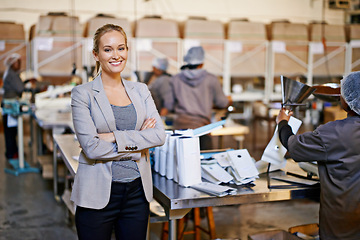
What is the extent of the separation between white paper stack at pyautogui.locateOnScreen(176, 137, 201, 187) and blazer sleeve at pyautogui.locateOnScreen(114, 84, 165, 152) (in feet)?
0.58

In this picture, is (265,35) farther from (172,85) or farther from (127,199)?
(127,199)

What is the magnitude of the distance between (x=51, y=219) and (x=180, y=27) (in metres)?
4.81

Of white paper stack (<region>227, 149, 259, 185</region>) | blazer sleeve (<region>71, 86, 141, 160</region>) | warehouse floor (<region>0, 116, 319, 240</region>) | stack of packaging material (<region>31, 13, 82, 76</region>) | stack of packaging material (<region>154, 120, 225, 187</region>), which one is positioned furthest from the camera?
stack of packaging material (<region>31, 13, 82, 76</region>)

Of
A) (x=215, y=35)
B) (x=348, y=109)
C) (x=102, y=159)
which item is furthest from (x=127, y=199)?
(x=215, y=35)

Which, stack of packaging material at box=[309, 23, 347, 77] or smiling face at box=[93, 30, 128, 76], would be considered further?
stack of packaging material at box=[309, 23, 347, 77]

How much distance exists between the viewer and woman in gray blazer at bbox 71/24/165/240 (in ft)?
6.42

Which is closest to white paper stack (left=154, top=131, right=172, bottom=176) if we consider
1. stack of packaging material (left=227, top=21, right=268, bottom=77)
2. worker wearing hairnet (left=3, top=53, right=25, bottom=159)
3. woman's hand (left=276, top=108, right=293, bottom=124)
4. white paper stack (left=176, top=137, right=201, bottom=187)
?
white paper stack (left=176, top=137, right=201, bottom=187)

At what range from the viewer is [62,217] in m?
4.05

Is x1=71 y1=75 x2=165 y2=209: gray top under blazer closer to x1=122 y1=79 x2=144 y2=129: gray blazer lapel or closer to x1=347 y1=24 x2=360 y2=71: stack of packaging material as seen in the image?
x1=122 y1=79 x2=144 y2=129: gray blazer lapel

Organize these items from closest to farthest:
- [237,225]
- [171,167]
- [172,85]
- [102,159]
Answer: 1. [102,159]
2. [171,167]
3. [237,225]
4. [172,85]

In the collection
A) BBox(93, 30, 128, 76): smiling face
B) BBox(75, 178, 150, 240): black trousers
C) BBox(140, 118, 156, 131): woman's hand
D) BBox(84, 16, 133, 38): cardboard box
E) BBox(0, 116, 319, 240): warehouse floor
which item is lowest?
BBox(0, 116, 319, 240): warehouse floor

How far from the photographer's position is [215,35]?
25.5ft

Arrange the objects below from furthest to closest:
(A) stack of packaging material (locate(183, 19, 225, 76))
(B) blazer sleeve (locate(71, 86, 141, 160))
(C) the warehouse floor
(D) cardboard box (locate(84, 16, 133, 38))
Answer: (A) stack of packaging material (locate(183, 19, 225, 76))
(D) cardboard box (locate(84, 16, 133, 38))
(C) the warehouse floor
(B) blazer sleeve (locate(71, 86, 141, 160))

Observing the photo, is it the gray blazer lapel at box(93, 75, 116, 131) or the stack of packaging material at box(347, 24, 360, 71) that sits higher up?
the stack of packaging material at box(347, 24, 360, 71)
